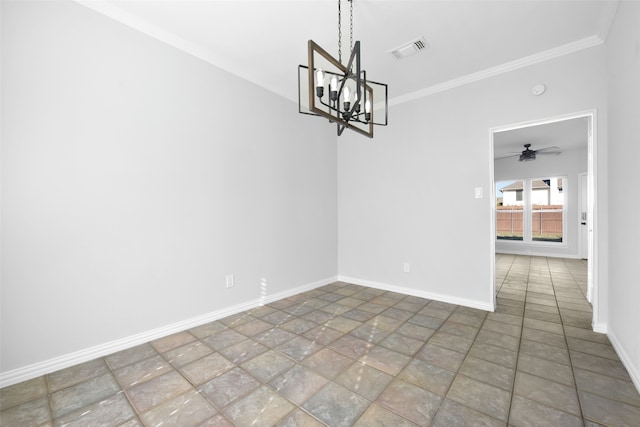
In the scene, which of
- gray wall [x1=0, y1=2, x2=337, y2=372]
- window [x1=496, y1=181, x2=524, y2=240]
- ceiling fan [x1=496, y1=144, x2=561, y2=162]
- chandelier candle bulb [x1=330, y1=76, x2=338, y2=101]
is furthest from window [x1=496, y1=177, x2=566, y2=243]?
chandelier candle bulb [x1=330, y1=76, x2=338, y2=101]

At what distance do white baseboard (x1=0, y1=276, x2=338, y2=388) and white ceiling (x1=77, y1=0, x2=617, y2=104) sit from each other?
8.62 feet

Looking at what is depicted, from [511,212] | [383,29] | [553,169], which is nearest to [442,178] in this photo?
[383,29]

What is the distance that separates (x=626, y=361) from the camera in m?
1.89

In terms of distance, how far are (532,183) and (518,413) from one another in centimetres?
768

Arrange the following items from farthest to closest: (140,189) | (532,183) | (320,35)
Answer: (532,183)
(320,35)
(140,189)

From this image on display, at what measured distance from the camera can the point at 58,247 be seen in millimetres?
1953

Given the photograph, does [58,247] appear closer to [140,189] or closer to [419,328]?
[140,189]

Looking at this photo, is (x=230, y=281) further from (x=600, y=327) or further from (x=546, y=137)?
(x=546, y=137)

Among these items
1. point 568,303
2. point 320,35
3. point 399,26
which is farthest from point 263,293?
point 568,303

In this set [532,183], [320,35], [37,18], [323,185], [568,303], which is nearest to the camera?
[37,18]

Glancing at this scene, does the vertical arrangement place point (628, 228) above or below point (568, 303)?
above

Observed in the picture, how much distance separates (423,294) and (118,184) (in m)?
3.52

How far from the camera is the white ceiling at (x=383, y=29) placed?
2.15 metres

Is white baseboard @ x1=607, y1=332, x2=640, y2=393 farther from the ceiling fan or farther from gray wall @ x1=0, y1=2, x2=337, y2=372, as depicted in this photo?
the ceiling fan
